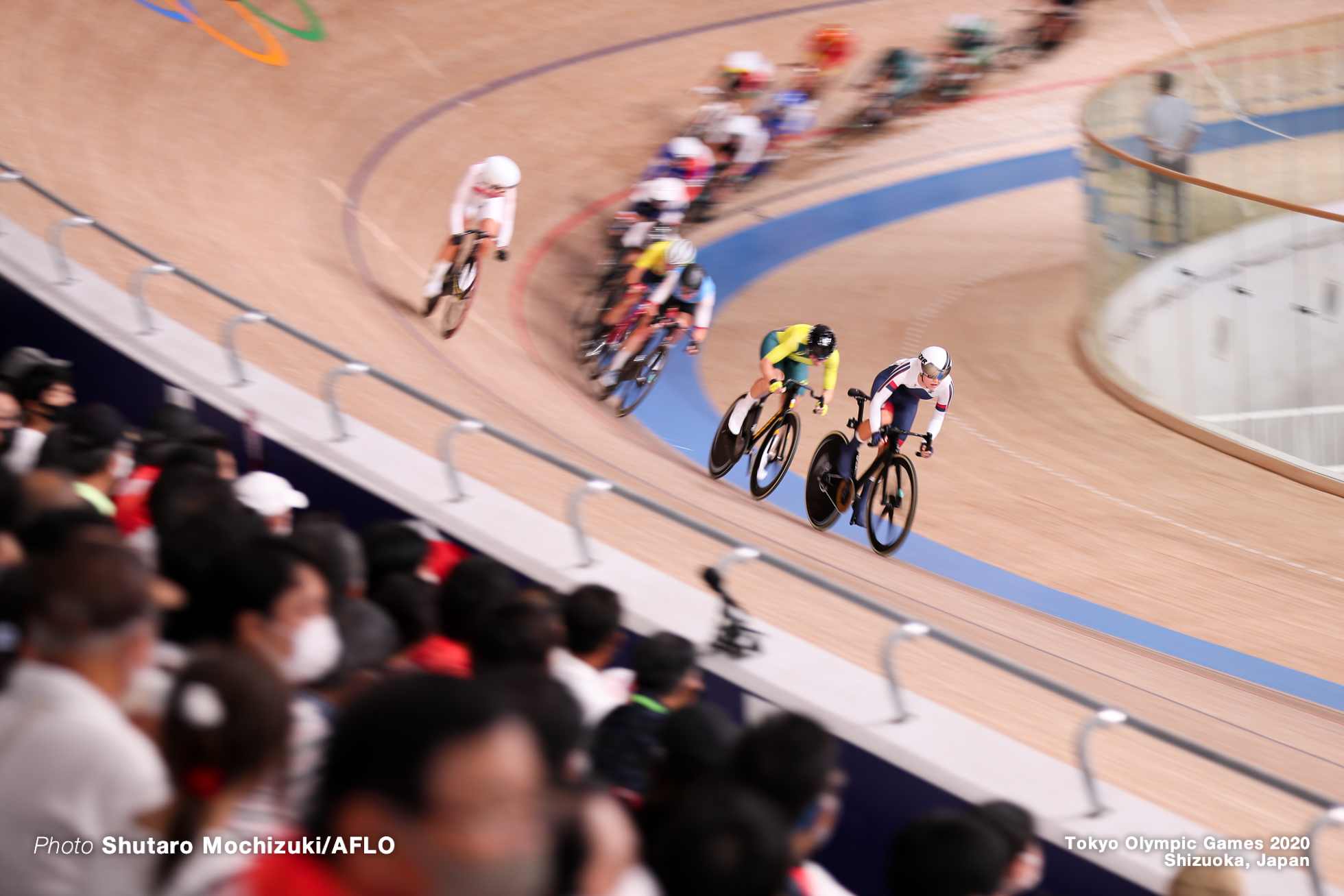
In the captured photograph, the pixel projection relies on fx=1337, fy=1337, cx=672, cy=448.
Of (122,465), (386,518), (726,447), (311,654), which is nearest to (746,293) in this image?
(726,447)

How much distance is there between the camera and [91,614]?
5.30 ft

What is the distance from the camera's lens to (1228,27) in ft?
56.2

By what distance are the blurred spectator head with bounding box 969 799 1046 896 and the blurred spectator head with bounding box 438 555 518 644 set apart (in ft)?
3.10

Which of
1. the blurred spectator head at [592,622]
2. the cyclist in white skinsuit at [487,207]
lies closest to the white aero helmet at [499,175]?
the cyclist in white skinsuit at [487,207]

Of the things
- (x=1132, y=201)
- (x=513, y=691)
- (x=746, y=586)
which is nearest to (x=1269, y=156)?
(x=1132, y=201)

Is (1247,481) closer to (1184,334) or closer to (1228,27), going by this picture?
(1184,334)

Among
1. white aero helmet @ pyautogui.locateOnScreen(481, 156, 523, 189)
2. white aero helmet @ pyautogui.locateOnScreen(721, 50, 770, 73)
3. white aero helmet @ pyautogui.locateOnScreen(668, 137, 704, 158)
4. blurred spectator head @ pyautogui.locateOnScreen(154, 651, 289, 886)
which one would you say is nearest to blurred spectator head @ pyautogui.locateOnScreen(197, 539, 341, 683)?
blurred spectator head @ pyautogui.locateOnScreen(154, 651, 289, 886)

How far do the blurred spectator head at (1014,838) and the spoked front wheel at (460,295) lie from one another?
6.64 meters

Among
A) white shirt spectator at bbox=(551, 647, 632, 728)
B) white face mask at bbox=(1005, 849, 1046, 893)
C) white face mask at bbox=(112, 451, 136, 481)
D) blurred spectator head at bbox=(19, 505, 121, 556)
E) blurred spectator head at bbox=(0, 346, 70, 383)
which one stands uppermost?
white face mask at bbox=(1005, 849, 1046, 893)

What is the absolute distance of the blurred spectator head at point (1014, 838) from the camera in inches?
72.4

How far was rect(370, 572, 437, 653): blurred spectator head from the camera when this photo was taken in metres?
2.47

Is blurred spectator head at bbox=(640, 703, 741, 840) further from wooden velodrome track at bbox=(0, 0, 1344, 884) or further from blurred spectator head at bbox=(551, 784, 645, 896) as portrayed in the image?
wooden velodrome track at bbox=(0, 0, 1344, 884)

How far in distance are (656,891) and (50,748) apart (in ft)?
2.38

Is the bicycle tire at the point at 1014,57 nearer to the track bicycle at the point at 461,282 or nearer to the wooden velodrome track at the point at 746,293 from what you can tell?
the wooden velodrome track at the point at 746,293
